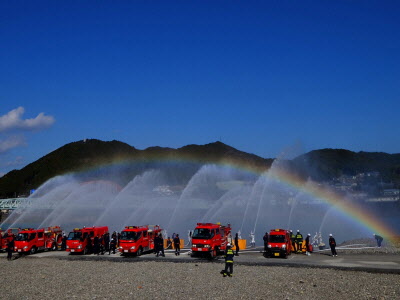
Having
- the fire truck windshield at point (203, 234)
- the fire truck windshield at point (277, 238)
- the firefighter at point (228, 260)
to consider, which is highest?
the fire truck windshield at point (203, 234)

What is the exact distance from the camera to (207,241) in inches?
1249

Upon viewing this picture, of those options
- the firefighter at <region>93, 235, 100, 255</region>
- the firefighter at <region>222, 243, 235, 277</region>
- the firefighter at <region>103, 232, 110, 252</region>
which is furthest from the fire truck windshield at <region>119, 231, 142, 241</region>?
the firefighter at <region>222, 243, 235, 277</region>

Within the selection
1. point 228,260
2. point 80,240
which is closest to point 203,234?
point 228,260

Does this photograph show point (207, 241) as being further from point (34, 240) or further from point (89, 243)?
point (34, 240)

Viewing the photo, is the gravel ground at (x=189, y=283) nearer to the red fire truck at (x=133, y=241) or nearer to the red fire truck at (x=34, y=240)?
the red fire truck at (x=133, y=241)

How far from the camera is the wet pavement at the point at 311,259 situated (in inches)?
1048

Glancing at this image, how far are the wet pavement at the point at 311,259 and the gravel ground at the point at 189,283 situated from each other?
1.59 metres

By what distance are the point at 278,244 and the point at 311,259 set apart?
2.75m

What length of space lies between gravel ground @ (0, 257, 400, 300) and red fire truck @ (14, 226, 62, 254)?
29.1 ft

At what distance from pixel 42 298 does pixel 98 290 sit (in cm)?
287

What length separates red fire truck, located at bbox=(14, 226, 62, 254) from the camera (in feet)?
124

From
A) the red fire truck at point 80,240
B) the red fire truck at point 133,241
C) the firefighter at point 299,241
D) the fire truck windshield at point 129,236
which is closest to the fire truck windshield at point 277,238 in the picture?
the firefighter at point 299,241

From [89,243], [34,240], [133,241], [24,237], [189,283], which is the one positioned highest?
[24,237]

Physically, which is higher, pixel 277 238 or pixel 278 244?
pixel 277 238
